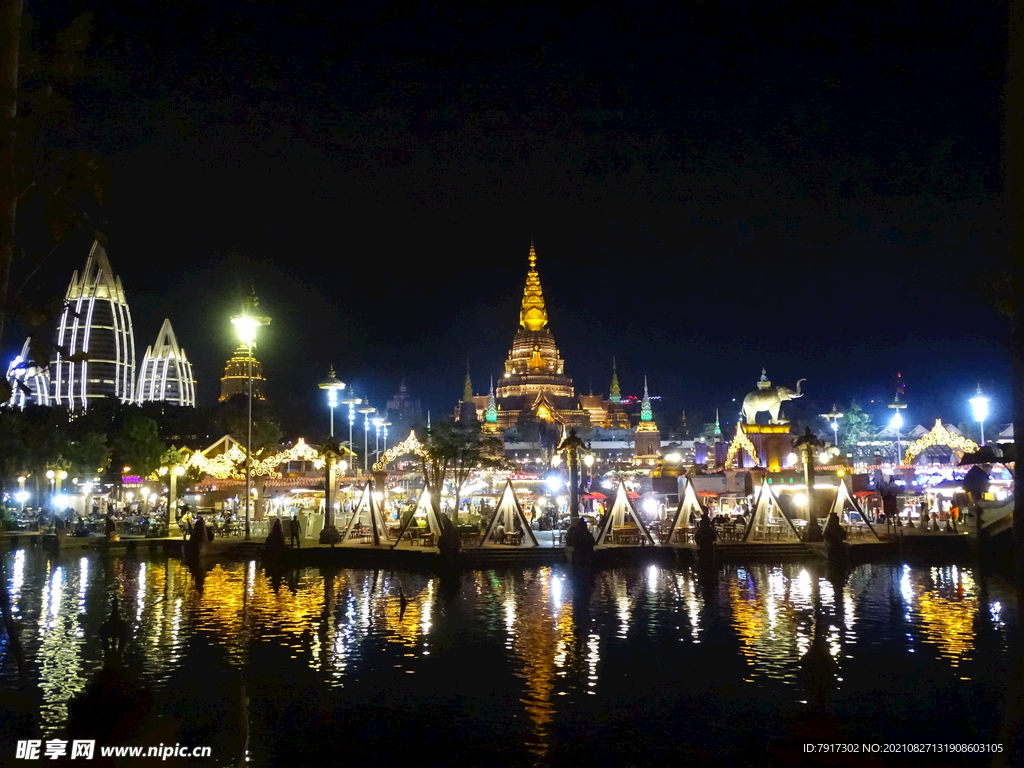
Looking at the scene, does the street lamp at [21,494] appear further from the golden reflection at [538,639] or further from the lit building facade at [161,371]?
the lit building facade at [161,371]

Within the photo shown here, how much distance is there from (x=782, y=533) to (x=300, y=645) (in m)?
22.9

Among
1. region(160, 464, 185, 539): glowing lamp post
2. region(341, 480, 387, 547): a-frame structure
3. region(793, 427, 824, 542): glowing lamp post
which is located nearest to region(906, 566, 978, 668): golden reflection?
region(793, 427, 824, 542): glowing lamp post

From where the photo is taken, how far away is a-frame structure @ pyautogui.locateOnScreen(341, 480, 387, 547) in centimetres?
3306

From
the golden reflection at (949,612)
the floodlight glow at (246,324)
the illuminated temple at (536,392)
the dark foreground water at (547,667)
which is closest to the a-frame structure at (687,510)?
the dark foreground water at (547,667)

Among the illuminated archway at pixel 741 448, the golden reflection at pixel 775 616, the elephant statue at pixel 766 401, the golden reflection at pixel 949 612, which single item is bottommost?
the golden reflection at pixel 949 612

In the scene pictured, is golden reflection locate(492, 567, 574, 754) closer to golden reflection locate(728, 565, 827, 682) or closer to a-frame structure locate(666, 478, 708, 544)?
golden reflection locate(728, 565, 827, 682)

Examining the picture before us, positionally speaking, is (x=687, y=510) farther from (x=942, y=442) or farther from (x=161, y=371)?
(x=161, y=371)

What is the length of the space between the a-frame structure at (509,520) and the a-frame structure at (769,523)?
8365 mm

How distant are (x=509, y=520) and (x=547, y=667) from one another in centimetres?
1937

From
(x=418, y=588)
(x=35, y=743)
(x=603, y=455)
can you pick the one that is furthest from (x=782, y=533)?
(x=603, y=455)

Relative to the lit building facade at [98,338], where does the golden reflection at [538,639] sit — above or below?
below

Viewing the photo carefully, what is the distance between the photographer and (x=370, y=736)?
10.3 metres

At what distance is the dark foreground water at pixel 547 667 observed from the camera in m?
9.91

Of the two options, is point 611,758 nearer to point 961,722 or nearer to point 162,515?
point 961,722
